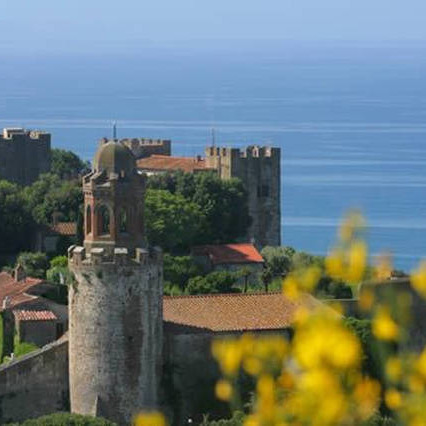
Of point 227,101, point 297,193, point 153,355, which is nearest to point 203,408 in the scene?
point 153,355

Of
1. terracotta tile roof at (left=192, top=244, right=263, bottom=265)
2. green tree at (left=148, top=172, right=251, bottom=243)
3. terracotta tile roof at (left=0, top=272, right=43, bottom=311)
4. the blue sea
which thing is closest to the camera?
terracotta tile roof at (left=0, top=272, right=43, bottom=311)

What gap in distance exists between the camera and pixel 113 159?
2662cm

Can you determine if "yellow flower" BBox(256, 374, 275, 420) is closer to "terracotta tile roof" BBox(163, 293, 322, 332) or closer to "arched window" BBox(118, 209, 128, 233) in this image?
"arched window" BBox(118, 209, 128, 233)

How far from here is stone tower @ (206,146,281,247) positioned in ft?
153

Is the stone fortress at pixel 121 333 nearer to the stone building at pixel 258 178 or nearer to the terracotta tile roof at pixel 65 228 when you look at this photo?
the terracotta tile roof at pixel 65 228

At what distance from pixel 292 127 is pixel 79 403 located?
11376 centimetres

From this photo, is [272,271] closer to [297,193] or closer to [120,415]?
[120,415]

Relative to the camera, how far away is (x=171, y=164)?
1946 inches

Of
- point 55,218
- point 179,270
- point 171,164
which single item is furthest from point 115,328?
point 171,164

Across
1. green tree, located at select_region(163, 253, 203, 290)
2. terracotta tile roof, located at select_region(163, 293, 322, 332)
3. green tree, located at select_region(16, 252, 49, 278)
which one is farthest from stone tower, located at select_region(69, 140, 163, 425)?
green tree, located at select_region(16, 252, 49, 278)

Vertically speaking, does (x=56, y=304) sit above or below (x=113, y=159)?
below

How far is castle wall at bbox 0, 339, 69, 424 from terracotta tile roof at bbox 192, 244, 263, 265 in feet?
41.0

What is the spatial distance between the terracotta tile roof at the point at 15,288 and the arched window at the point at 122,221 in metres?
4.91

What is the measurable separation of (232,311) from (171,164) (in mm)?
21966
